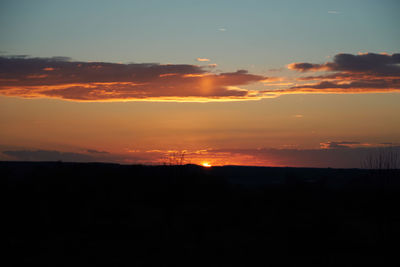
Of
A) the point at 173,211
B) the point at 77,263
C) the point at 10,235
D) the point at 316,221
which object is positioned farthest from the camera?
the point at 173,211

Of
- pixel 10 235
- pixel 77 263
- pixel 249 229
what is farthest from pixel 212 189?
pixel 77 263

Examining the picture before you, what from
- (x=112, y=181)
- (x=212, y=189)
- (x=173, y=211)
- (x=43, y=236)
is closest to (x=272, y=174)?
(x=212, y=189)

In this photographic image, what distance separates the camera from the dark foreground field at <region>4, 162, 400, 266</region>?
1714 cm

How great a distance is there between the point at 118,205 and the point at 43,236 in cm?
684

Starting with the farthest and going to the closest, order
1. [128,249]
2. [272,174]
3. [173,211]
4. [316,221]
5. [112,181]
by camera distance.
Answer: [272,174], [112,181], [173,211], [316,221], [128,249]

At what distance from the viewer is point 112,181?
32375 millimetres

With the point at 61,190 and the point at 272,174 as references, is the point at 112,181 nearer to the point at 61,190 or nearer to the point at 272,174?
the point at 61,190

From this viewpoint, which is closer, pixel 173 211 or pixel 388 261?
pixel 388 261

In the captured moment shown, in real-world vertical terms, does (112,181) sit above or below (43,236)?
above

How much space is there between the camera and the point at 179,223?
78.8 ft

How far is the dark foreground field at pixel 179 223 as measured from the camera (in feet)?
56.2

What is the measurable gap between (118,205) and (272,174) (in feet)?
187

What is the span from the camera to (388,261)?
16406 mm

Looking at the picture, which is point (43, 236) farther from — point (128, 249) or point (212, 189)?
point (212, 189)
